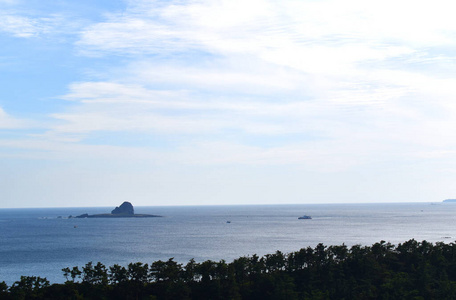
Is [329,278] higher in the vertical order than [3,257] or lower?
higher

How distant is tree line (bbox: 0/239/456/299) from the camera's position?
48656 millimetres

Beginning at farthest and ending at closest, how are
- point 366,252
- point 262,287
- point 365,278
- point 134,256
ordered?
1. point 134,256
2. point 366,252
3. point 365,278
4. point 262,287

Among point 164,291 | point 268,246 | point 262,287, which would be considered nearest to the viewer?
point 164,291

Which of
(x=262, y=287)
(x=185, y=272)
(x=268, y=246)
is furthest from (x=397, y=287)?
(x=268, y=246)

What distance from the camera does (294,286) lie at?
169ft

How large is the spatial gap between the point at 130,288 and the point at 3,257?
89.6 metres

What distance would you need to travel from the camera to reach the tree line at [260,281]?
1916 inches

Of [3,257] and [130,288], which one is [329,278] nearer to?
[130,288]

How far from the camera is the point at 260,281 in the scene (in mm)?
53531

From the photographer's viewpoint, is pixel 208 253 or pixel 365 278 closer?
pixel 365 278

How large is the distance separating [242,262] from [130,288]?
13.9 m

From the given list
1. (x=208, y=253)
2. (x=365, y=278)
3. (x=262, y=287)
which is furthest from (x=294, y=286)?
(x=208, y=253)

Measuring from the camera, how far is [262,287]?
53.1m

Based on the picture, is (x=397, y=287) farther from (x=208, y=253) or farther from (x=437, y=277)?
(x=208, y=253)
